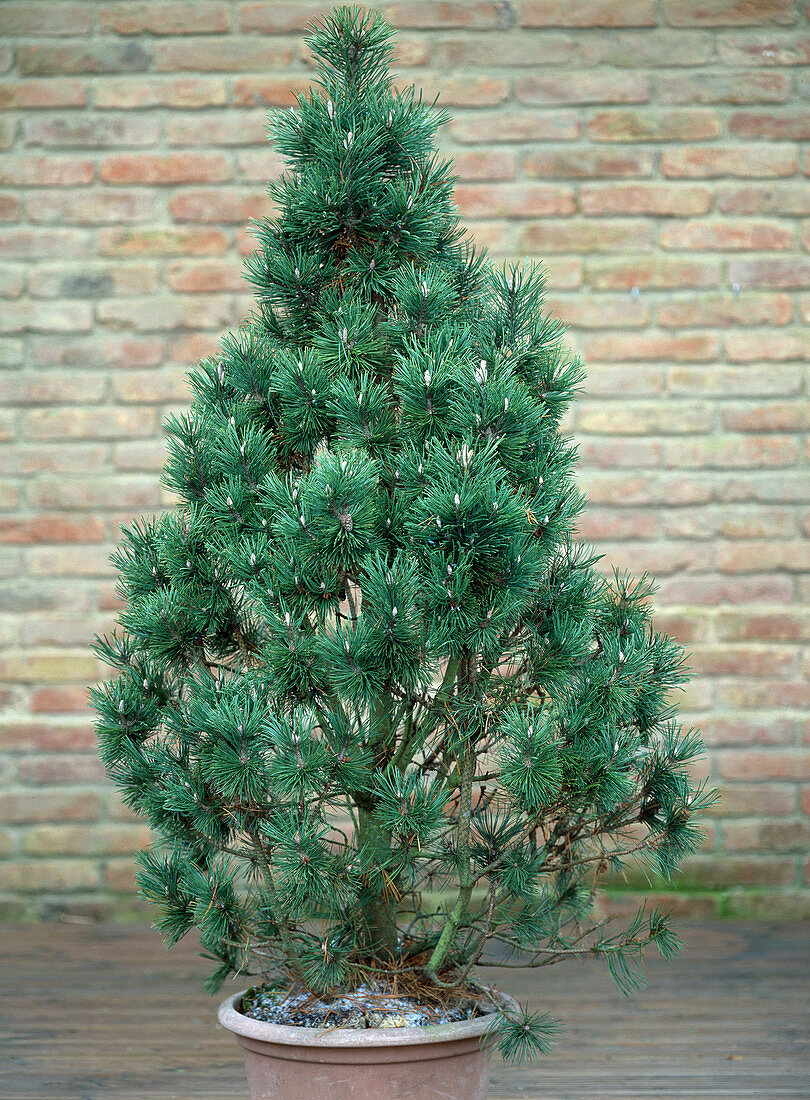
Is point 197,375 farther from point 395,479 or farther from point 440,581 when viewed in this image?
point 440,581

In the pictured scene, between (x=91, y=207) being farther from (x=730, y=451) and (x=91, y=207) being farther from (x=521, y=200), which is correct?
(x=730, y=451)

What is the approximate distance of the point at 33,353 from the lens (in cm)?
322

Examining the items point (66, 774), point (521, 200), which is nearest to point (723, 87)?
point (521, 200)

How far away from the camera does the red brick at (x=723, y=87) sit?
3176 millimetres

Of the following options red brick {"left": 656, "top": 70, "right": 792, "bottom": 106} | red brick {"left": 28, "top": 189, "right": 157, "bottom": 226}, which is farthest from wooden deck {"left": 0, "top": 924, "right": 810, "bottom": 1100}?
red brick {"left": 656, "top": 70, "right": 792, "bottom": 106}

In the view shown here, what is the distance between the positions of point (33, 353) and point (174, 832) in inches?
80.9

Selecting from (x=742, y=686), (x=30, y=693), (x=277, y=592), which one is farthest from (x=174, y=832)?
(x=742, y=686)

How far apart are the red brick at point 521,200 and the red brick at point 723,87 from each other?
1.32ft

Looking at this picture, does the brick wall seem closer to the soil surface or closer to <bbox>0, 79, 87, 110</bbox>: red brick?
<bbox>0, 79, 87, 110</bbox>: red brick

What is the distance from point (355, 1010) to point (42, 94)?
2.76 meters

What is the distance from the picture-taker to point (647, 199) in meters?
3.19

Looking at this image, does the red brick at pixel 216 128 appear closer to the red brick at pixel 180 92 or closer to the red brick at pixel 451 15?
the red brick at pixel 180 92

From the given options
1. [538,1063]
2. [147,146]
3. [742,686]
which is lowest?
[538,1063]

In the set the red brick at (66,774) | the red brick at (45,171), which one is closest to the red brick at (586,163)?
the red brick at (45,171)
